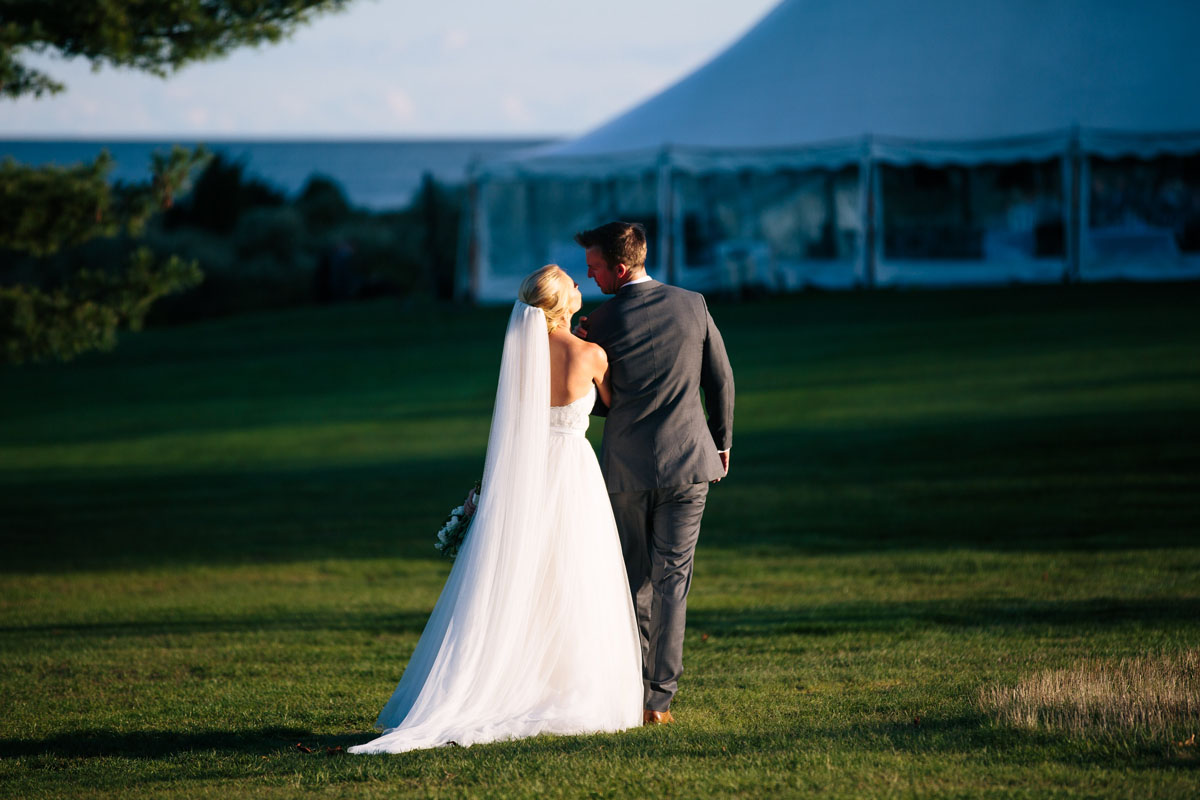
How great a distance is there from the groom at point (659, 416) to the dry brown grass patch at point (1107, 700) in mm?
1268

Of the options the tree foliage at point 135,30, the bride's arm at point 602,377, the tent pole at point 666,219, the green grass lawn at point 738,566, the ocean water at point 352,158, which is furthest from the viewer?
the ocean water at point 352,158

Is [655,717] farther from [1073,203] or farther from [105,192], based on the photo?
[1073,203]

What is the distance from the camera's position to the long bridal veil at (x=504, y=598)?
4.91 m

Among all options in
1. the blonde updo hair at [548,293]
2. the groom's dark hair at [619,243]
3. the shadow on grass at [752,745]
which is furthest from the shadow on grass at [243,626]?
the groom's dark hair at [619,243]

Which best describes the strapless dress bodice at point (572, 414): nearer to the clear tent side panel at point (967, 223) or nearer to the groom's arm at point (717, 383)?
the groom's arm at point (717, 383)

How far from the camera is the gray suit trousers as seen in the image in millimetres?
4996

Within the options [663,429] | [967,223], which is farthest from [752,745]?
[967,223]

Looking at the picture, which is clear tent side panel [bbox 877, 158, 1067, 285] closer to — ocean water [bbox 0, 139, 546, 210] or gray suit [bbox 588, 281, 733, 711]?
gray suit [bbox 588, 281, 733, 711]

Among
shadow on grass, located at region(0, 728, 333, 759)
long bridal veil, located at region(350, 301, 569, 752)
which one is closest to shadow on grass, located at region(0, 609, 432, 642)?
shadow on grass, located at region(0, 728, 333, 759)

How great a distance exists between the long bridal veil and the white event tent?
21.7 meters

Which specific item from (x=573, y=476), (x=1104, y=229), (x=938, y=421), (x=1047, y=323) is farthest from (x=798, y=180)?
(x=573, y=476)

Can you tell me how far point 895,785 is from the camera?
3.91 metres

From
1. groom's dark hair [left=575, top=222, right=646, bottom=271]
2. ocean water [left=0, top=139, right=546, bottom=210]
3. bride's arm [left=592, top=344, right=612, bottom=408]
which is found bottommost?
bride's arm [left=592, top=344, right=612, bottom=408]

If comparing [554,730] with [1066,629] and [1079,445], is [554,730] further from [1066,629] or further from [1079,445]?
[1079,445]
